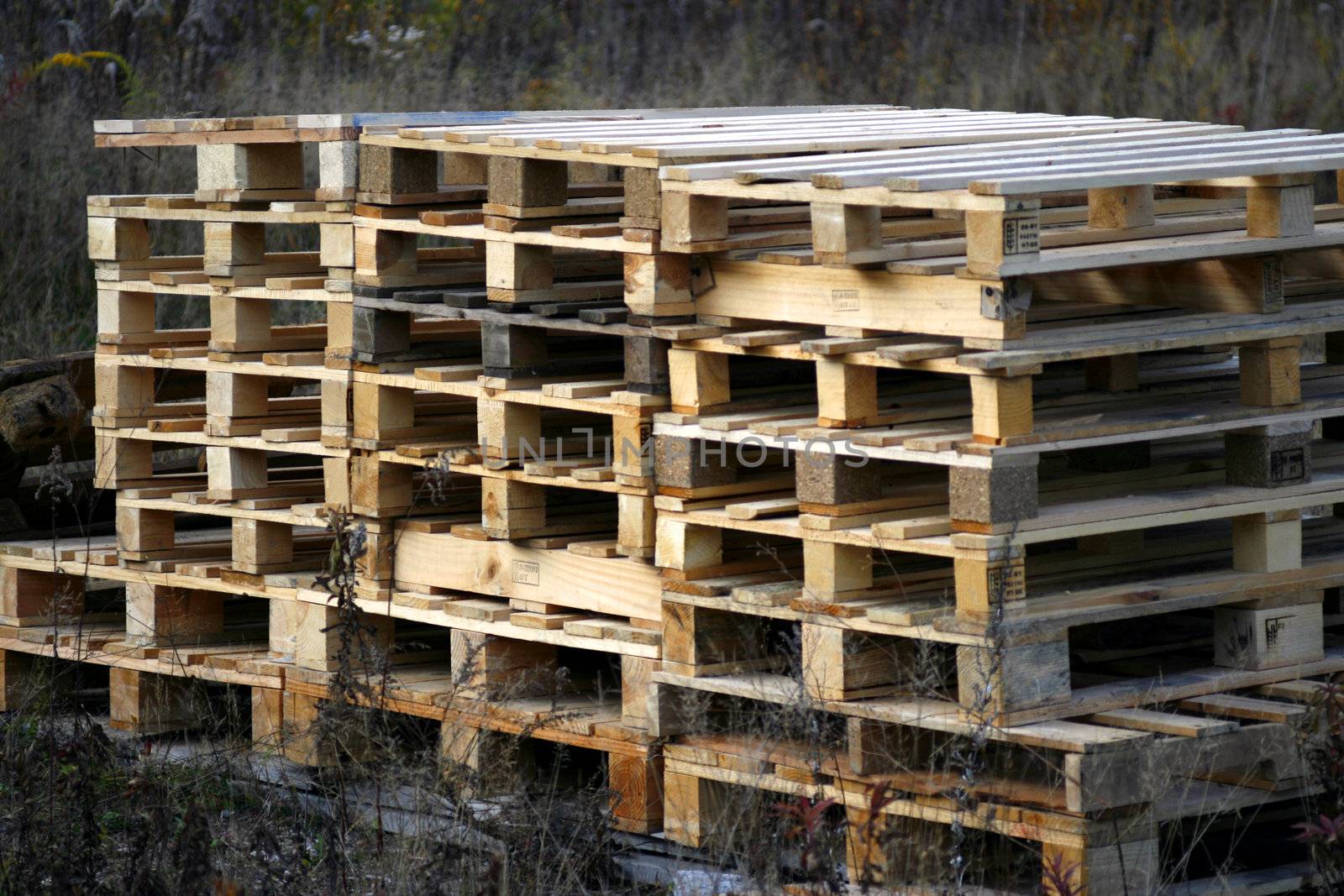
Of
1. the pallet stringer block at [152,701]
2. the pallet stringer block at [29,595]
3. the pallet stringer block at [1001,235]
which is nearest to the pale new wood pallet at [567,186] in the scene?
the pallet stringer block at [1001,235]

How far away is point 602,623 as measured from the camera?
17.7ft

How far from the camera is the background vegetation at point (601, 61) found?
12.3 m

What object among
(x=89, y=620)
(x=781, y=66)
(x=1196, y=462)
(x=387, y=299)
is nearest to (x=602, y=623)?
(x=387, y=299)

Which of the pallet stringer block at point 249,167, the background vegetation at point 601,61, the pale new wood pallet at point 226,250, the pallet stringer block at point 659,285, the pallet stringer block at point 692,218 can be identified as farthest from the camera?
the background vegetation at point 601,61

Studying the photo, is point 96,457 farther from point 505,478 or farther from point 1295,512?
point 1295,512

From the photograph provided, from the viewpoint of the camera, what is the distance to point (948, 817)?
4590 mm

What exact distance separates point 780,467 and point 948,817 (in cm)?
122

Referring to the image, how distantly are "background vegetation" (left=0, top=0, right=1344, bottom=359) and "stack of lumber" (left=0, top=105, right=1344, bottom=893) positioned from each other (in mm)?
5248

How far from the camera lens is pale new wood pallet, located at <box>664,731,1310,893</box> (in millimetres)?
4426

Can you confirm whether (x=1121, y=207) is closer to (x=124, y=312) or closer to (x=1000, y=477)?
(x=1000, y=477)

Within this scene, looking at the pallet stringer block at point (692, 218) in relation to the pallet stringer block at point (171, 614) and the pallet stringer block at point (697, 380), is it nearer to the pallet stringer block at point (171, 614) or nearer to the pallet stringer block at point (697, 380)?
the pallet stringer block at point (697, 380)

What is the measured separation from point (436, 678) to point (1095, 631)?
6.21ft

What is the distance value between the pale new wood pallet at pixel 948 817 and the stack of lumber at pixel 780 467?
0.05 feet

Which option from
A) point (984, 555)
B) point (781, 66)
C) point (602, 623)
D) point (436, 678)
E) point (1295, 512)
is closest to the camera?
point (984, 555)
